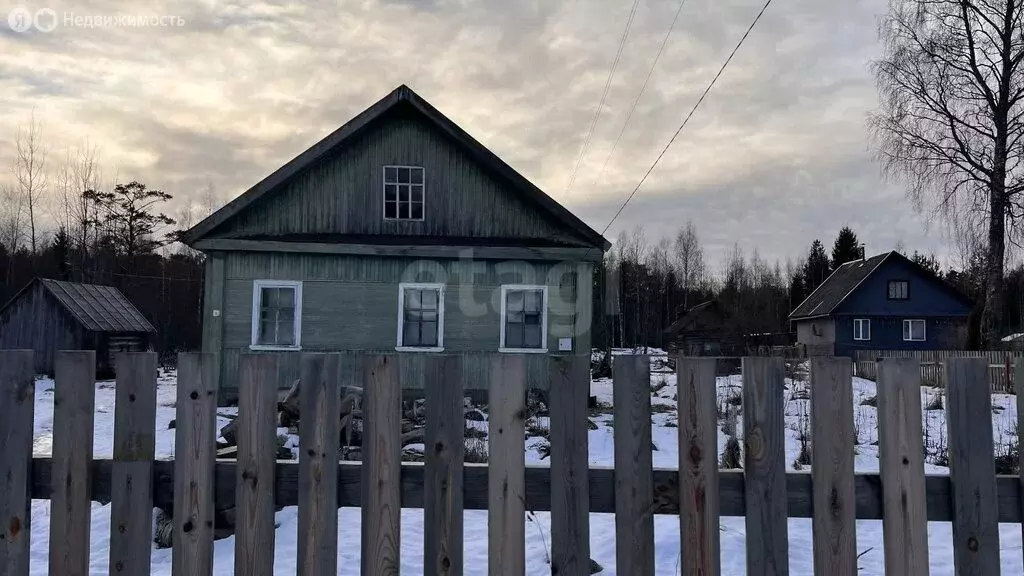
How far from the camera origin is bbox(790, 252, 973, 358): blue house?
3953 centimetres

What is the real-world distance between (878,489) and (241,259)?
14150 mm

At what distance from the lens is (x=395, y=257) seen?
14672 millimetres

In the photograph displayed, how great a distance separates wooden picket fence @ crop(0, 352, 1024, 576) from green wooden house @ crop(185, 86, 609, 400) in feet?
39.4

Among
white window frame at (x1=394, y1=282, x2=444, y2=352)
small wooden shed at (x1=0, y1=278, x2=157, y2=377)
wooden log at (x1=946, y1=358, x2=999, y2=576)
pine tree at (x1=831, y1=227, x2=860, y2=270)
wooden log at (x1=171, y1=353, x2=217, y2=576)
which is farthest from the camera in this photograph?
pine tree at (x1=831, y1=227, x2=860, y2=270)

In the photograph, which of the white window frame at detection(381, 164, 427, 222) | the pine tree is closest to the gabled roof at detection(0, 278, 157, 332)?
the white window frame at detection(381, 164, 427, 222)

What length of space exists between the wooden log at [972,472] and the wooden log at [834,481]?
1.07 ft

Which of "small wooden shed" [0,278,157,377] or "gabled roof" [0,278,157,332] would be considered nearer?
"small wooden shed" [0,278,157,377]

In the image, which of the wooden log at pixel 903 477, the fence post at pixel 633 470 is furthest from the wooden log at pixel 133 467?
the wooden log at pixel 903 477

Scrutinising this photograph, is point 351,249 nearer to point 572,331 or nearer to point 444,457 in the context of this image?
point 572,331

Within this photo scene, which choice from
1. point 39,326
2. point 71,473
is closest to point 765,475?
point 71,473

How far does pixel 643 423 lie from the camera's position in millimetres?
2176

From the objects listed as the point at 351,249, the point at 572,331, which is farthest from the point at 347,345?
the point at 572,331

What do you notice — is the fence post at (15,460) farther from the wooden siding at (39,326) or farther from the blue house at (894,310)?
the blue house at (894,310)

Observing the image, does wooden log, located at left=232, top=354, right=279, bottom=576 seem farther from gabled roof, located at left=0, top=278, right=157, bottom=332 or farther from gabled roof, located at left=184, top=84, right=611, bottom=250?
gabled roof, located at left=0, top=278, right=157, bottom=332
